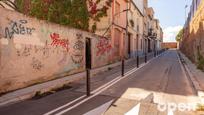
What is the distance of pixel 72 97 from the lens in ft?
30.6

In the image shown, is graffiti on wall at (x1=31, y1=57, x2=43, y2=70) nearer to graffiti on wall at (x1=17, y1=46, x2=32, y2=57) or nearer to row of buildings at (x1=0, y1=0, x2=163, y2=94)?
row of buildings at (x1=0, y1=0, x2=163, y2=94)

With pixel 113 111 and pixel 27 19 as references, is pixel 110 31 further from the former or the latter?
pixel 113 111

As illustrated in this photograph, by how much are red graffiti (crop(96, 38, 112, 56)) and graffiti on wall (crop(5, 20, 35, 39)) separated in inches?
397

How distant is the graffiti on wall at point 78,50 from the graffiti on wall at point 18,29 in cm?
495

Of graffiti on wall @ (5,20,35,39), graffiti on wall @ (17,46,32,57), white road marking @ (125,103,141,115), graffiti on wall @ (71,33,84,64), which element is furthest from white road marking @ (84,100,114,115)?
graffiti on wall @ (71,33,84,64)

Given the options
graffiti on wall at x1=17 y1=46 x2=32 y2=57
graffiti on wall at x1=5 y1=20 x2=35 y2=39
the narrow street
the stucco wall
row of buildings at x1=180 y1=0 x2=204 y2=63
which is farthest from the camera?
row of buildings at x1=180 y1=0 x2=204 y2=63

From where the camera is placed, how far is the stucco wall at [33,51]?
10078 mm

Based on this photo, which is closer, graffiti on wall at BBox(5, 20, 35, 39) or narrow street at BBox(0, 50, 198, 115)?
narrow street at BBox(0, 50, 198, 115)

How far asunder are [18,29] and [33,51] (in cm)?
136

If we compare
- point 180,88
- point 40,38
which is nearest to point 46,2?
point 40,38

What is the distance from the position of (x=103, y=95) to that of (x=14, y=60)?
3577 millimetres

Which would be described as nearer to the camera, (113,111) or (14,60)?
(113,111)

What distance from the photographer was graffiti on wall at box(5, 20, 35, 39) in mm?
10242

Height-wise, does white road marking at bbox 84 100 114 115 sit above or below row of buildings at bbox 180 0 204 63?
below
